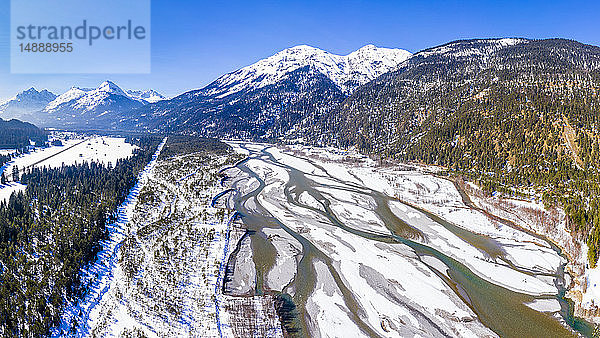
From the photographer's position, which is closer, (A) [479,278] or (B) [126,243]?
(A) [479,278]

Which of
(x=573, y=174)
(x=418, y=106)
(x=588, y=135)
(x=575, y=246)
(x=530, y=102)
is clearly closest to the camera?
(x=575, y=246)

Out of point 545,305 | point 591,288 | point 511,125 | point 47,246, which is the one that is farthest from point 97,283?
point 511,125

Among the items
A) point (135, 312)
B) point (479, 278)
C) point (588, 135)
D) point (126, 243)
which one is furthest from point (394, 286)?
point (588, 135)

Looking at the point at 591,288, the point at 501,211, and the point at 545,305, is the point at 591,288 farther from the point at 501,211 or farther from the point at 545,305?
the point at 501,211

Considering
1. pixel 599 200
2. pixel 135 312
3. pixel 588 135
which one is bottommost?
pixel 135 312

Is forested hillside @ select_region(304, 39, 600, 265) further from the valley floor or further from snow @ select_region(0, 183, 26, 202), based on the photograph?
snow @ select_region(0, 183, 26, 202)

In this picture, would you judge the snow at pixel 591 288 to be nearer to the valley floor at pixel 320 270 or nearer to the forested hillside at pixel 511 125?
the forested hillside at pixel 511 125

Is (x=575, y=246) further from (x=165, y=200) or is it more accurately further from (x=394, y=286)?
(x=165, y=200)

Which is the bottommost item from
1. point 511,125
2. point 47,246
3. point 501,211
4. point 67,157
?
point 47,246
